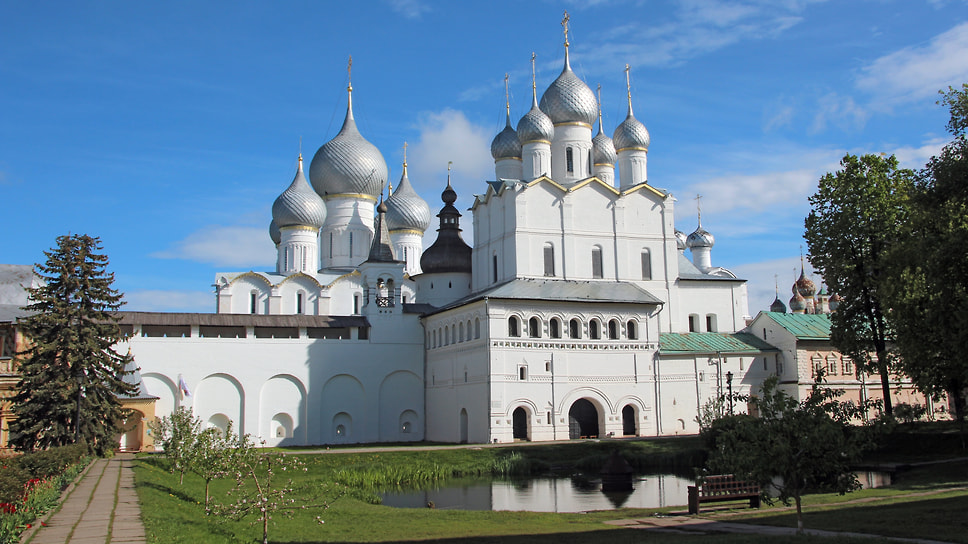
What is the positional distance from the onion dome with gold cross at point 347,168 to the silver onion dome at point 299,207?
1331mm

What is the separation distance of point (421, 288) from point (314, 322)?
5969 mm

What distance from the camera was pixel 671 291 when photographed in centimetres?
4122

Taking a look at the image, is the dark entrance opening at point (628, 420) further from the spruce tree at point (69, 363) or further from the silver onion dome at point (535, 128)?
the spruce tree at point (69, 363)

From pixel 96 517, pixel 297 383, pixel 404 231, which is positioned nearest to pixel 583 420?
pixel 297 383

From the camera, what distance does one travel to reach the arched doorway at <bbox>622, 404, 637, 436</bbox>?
1471 inches

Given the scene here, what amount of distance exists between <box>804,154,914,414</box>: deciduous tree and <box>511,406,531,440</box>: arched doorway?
12.7m

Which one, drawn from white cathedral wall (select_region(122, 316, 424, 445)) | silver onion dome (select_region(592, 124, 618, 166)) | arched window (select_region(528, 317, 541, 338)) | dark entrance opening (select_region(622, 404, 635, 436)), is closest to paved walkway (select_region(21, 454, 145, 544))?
white cathedral wall (select_region(122, 316, 424, 445))

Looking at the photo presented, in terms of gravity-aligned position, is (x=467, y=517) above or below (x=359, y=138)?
below

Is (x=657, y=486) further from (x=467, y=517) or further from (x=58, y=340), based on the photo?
(x=58, y=340)

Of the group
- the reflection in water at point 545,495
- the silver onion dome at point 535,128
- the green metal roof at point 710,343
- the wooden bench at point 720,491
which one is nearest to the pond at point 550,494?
the reflection in water at point 545,495

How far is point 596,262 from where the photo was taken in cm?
3997

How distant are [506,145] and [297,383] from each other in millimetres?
15226

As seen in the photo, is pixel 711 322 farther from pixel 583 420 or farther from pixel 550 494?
pixel 550 494

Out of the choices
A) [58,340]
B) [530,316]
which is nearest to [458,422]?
[530,316]
